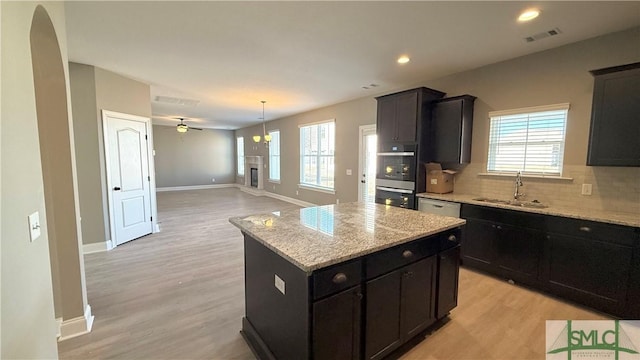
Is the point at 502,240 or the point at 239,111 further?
the point at 239,111

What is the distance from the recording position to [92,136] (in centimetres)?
398

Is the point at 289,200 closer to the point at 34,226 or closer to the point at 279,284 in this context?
the point at 279,284

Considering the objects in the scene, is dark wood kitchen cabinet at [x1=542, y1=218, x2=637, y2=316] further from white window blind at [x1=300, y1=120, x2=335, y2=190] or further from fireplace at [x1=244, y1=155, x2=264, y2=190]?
fireplace at [x1=244, y1=155, x2=264, y2=190]

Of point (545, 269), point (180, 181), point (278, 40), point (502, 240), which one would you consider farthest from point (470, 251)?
point (180, 181)

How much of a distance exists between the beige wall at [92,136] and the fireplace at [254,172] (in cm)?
596

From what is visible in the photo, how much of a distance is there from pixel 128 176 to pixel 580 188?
6.51 metres

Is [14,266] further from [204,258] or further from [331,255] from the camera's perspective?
[204,258]

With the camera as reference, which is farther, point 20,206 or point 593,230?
point 593,230

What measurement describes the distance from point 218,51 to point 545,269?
451 cm

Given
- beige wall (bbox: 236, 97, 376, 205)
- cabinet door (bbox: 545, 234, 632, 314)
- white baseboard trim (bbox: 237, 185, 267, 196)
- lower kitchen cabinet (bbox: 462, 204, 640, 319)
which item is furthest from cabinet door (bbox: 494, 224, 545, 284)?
white baseboard trim (bbox: 237, 185, 267, 196)

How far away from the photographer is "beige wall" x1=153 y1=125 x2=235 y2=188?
10656 mm

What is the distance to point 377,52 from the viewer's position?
3262 millimetres

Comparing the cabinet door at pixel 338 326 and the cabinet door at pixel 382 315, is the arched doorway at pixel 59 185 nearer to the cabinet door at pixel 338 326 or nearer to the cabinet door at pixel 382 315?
the cabinet door at pixel 338 326

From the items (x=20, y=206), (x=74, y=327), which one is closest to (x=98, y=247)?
(x=74, y=327)
